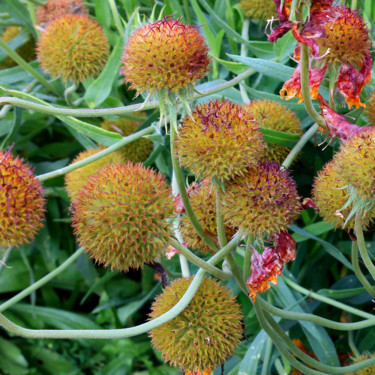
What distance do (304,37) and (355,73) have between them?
→ 0.59 feet

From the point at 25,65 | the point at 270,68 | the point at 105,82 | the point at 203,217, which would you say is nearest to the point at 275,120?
the point at 270,68

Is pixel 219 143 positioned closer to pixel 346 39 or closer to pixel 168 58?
pixel 168 58

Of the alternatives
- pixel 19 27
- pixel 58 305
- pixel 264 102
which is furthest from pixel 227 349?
pixel 19 27

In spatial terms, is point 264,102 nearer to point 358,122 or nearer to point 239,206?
point 358,122

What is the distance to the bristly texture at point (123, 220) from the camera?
1.83 feet

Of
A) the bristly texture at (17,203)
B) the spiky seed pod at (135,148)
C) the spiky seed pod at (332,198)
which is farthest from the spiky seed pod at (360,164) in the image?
the spiky seed pod at (135,148)

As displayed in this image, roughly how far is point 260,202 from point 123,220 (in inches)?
5.6

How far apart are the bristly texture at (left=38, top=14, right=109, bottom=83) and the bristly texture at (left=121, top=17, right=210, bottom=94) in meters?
0.36

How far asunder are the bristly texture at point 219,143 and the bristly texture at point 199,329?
0.15 m

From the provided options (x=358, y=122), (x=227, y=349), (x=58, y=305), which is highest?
(x=358, y=122)

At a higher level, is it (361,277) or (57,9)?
(57,9)

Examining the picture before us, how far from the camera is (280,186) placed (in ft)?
1.93

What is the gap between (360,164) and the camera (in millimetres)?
562

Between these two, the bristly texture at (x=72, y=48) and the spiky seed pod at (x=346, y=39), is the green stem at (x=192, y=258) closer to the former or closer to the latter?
the spiky seed pod at (x=346, y=39)
